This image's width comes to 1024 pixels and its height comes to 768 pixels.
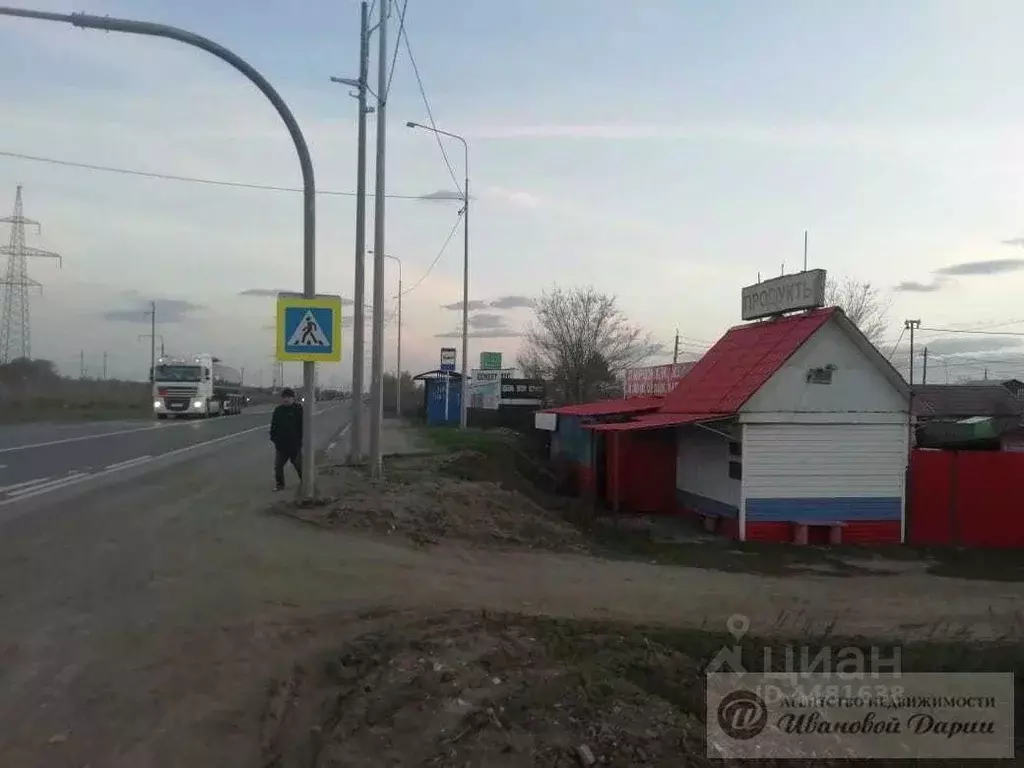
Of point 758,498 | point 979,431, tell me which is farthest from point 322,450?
point 979,431

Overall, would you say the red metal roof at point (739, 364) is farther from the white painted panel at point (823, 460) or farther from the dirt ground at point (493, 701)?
the dirt ground at point (493, 701)

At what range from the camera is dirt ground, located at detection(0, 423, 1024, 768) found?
5.00 m

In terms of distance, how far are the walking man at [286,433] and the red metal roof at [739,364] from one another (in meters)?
8.18

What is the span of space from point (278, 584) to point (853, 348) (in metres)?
13.4

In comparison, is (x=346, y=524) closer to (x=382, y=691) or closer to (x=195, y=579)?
(x=195, y=579)

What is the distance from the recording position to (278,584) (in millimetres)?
8969

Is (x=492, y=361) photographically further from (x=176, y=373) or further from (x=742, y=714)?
(x=742, y=714)

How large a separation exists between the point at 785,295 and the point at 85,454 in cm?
1841

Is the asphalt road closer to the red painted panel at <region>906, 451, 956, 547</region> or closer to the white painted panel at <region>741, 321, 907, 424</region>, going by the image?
the white painted panel at <region>741, 321, 907, 424</region>

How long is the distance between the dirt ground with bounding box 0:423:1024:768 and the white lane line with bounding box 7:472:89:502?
1269 mm

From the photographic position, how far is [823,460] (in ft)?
58.5

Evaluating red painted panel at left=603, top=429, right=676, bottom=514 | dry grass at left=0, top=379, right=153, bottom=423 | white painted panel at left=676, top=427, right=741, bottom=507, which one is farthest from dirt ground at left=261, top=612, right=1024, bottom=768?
dry grass at left=0, top=379, right=153, bottom=423

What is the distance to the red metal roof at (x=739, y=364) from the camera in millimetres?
17953

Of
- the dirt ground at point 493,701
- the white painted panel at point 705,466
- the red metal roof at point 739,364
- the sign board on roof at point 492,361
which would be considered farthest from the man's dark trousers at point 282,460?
the sign board on roof at point 492,361
